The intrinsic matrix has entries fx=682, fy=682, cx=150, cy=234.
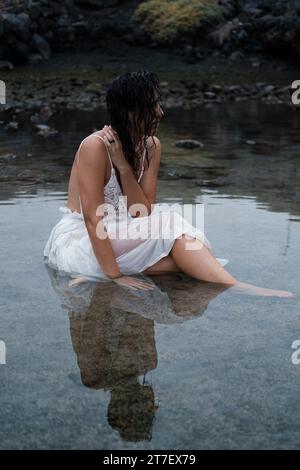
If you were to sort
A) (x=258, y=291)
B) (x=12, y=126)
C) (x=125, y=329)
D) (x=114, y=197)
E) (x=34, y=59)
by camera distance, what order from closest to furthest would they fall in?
(x=125, y=329) < (x=258, y=291) < (x=114, y=197) < (x=12, y=126) < (x=34, y=59)

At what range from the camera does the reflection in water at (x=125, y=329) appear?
2484mm

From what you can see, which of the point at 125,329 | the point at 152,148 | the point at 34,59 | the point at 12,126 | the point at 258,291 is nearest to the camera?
the point at 125,329

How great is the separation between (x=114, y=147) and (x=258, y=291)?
3.78 feet

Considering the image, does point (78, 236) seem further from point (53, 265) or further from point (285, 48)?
point (285, 48)

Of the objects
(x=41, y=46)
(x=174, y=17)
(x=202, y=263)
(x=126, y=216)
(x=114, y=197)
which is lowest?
(x=41, y=46)

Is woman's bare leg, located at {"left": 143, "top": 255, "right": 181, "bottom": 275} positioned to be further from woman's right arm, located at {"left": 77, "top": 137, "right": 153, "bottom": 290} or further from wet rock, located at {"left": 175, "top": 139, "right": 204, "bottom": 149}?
wet rock, located at {"left": 175, "top": 139, "right": 204, "bottom": 149}

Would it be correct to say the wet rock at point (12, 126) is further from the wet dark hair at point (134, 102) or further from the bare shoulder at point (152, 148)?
the wet dark hair at point (134, 102)

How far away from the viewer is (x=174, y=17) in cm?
2695

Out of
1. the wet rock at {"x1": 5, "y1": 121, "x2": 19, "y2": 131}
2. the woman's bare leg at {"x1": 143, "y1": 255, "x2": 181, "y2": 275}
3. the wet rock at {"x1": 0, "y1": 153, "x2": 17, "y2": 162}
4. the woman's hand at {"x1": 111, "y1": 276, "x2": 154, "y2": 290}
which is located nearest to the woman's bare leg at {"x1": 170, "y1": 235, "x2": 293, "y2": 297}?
the woman's bare leg at {"x1": 143, "y1": 255, "x2": 181, "y2": 275}

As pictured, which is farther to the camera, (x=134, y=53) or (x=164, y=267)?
(x=134, y=53)

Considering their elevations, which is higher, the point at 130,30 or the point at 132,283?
the point at 130,30

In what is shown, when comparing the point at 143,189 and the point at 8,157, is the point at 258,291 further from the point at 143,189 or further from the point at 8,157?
the point at 8,157

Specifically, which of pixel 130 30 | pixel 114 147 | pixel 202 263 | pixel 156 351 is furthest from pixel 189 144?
pixel 130 30

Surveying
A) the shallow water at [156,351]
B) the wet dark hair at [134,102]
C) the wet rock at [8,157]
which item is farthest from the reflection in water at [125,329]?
A: the wet rock at [8,157]
